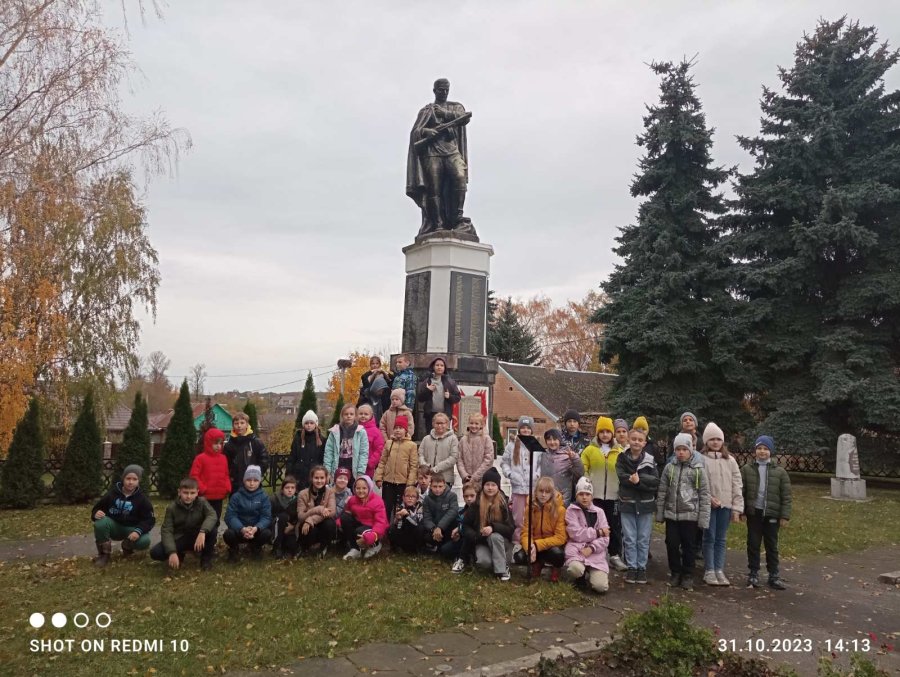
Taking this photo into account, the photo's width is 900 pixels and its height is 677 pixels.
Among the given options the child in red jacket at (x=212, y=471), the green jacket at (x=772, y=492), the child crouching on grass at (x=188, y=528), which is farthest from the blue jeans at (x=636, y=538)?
the child in red jacket at (x=212, y=471)

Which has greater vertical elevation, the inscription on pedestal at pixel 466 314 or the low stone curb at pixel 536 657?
the inscription on pedestal at pixel 466 314

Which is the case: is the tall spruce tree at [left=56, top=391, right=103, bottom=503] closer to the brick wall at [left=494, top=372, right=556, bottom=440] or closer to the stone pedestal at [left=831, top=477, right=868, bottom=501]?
the stone pedestal at [left=831, top=477, right=868, bottom=501]

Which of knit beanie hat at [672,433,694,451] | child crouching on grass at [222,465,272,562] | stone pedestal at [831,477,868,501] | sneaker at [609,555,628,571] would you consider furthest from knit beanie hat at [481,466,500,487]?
stone pedestal at [831,477,868,501]

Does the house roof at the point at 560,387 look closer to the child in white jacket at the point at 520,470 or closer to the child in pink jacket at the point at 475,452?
the child in pink jacket at the point at 475,452

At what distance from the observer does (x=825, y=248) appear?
743 inches

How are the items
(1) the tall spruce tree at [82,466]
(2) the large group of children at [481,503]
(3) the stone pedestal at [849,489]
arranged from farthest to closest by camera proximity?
(3) the stone pedestal at [849,489]
(1) the tall spruce tree at [82,466]
(2) the large group of children at [481,503]

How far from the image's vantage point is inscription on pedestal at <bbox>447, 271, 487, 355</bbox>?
398 inches

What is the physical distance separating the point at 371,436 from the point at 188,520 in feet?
7.27

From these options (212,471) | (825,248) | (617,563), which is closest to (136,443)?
(212,471)

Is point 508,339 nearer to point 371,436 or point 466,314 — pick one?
point 466,314

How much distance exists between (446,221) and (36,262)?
10928mm

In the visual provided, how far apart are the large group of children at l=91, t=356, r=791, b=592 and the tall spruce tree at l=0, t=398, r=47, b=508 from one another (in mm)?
7094

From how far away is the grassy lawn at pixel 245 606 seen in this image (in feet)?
14.0

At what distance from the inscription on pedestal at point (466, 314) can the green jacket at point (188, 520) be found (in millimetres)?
4444
